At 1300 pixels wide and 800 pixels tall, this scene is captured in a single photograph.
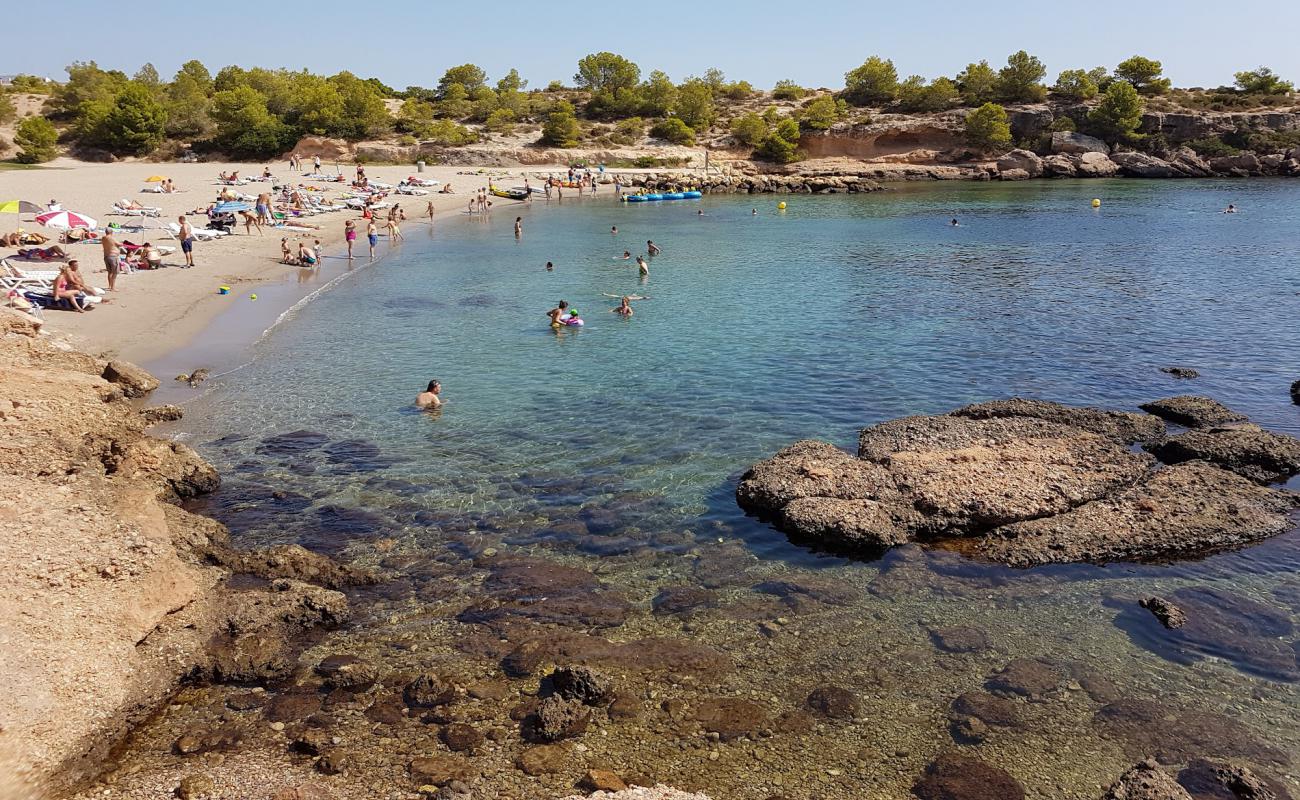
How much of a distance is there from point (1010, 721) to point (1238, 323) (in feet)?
82.4

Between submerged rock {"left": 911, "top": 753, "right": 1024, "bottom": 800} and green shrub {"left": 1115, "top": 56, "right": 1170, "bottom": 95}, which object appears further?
green shrub {"left": 1115, "top": 56, "right": 1170, "bottom": 95}

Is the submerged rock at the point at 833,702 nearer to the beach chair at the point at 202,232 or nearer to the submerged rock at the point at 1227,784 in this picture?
the submerged rock at the point at 1227,784

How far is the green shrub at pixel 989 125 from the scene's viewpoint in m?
96.1

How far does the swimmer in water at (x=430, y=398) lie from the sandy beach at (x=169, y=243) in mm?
8699

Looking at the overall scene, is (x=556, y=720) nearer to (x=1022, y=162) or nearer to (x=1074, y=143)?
(x=1022, y=162)

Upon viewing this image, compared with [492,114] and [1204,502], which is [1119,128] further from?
[1204,502]

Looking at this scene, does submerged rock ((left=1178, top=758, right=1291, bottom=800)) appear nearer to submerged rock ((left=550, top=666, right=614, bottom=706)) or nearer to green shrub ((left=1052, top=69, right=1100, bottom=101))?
submerged rock ((left=550, top=666, right=614, bottom=706))

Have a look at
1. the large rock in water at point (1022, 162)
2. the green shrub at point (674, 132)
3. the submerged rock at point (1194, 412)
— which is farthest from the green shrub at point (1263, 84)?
the submerged rock at point (1194, 412)

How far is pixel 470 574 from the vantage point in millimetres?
12617

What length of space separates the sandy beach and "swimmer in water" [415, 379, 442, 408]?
870cm

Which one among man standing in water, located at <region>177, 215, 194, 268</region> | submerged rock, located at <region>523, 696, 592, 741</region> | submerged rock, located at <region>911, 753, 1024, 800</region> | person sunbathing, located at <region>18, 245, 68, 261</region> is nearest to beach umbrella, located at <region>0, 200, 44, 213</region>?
person sunbathing, located at <region>18, 245, 68, 261</region>

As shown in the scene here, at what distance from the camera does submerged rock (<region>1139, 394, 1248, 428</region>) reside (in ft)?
58.9

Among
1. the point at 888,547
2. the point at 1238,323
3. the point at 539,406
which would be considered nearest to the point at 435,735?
the point at 888,547

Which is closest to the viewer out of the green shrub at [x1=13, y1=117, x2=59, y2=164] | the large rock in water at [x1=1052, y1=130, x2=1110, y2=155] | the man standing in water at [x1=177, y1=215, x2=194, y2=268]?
the man standing in water at [x1=177, y1=215, x2=194, y2=268]
